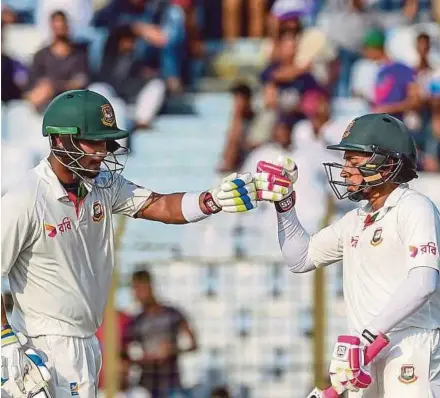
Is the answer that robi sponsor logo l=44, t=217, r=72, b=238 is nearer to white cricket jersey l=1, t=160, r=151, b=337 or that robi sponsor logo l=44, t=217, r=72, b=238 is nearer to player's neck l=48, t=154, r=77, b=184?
white cricket jersey l=1, t=160, r=151, b=337

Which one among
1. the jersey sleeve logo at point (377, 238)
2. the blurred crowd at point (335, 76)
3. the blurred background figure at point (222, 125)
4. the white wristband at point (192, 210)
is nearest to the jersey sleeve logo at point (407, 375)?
the jersey sleeve logo at point (377, 238)

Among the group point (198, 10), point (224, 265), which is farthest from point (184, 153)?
point (224, 265)

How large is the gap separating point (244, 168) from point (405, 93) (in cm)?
160

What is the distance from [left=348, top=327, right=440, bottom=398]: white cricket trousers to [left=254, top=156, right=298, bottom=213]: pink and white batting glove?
Result: 83cm

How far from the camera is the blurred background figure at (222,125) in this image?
9.82 meters

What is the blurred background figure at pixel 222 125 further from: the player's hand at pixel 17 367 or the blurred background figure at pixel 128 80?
the player's hand at pixel 17 367

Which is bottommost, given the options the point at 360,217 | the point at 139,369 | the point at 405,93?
the point at 139,369

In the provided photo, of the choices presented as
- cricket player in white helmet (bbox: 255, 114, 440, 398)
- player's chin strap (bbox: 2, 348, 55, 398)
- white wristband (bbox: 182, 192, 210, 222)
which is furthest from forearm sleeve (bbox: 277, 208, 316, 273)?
player's chin strap (bbox: 2, 348, 55, 398)

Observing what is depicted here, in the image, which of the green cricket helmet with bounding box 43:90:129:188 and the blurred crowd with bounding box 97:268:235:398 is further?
the blurred crowd with bounding box 97:268:235:398

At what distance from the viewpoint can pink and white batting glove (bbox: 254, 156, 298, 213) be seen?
658 cm

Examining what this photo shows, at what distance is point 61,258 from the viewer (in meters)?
6.38

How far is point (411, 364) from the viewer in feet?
20.7

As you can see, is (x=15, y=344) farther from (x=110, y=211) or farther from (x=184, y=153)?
(x=184, y=153)

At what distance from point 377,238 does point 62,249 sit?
1.40m
